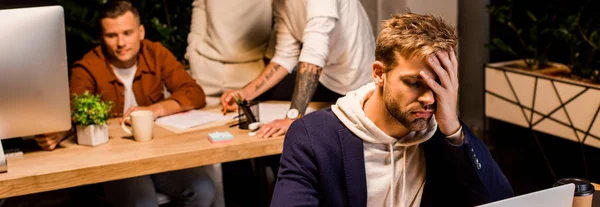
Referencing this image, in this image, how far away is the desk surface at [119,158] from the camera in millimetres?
2393

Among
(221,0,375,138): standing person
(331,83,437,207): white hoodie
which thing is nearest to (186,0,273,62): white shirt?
(221,0,375,138): standing person

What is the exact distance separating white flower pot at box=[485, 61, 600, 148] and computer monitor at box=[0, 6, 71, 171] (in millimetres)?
2418

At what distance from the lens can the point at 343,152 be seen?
1.88 metres

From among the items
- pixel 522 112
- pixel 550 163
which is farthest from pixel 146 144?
pixel 550 163

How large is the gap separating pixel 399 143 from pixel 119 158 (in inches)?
39.5

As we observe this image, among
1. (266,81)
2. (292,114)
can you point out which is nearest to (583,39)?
(266,81)

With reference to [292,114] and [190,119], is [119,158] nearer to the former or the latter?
[190,119]

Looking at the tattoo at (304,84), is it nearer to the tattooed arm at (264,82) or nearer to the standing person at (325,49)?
the standing person at (325,49)

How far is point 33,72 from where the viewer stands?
2322mm

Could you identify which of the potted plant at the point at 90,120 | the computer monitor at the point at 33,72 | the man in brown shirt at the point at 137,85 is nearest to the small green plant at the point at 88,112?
the potted plant at the point at 90,120

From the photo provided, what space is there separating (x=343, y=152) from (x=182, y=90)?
4.65ft

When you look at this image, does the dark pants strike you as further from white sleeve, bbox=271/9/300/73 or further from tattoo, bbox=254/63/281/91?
white sleeve, bbox=271/9/300/73

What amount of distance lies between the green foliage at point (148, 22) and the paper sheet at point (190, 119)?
3.53 feet

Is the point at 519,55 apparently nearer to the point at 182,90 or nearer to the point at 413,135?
the point at 182,90
